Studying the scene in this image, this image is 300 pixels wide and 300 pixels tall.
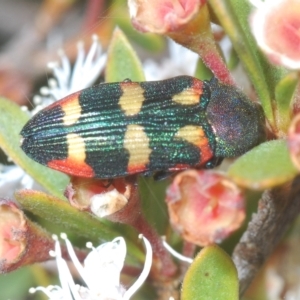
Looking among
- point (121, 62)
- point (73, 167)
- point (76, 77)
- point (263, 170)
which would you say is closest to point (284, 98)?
point (263, 170)

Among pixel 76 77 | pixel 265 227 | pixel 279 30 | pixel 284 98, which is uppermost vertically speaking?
pixel 279 30

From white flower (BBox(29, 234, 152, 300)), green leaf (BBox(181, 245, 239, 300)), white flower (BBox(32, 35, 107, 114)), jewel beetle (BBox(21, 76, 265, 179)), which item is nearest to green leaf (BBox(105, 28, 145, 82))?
jewel beetle (BBox(21, 76, 265, 179))

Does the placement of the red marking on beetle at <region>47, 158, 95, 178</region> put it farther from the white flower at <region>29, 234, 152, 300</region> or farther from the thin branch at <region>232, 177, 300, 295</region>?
the thin branch at <region>232, 177, 300, 295</region>

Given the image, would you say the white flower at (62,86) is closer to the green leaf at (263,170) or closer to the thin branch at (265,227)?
the thin branch at (265,227)

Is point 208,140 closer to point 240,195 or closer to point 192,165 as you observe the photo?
point 192,165

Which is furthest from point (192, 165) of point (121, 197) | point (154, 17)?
point (154, 17)

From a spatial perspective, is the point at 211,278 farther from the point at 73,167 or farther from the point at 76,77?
the point at 76,77
